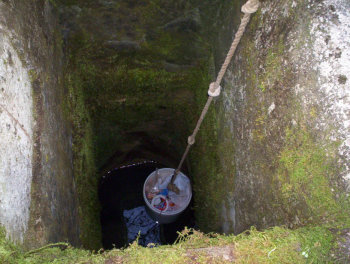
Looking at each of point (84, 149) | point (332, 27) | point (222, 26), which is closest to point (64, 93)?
point (84, 149)

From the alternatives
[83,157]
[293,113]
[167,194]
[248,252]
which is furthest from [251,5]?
[167,194]

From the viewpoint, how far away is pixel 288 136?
5.59ft

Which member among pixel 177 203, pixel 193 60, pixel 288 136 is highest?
pixel 193 60

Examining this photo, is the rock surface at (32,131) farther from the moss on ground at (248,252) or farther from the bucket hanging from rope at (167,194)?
the bucket hanging from rope at (167,194)

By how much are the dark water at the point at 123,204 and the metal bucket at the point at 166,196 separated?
38 centimetres

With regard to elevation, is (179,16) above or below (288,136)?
above

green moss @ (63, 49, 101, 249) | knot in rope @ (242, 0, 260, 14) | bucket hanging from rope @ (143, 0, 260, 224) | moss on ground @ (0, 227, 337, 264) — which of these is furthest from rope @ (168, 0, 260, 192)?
A: bucket hanging from rope @ (143, 0, 260, 224)

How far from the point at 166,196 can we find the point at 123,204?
4.02 feet

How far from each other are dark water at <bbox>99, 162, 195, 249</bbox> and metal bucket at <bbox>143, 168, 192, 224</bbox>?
38 centimetres

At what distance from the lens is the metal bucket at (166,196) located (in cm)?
414

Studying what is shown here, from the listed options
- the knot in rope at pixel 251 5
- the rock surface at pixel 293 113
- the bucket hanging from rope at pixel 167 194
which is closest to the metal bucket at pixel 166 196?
the bucket hanging from rope at pixel 167 194

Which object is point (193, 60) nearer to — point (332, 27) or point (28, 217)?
point (332, 27)

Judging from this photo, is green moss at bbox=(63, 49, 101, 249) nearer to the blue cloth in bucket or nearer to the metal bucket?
the metal bucket

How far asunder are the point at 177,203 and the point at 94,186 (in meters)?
1.33
